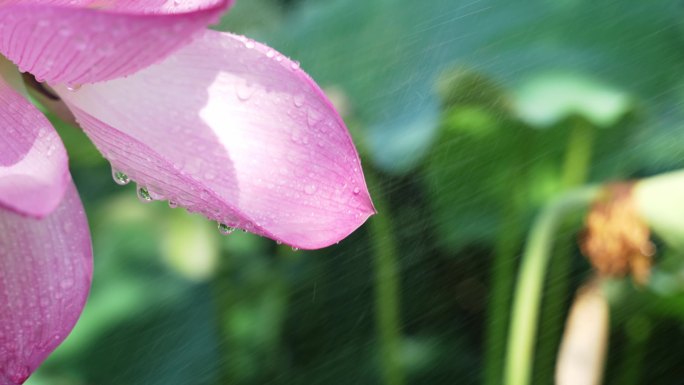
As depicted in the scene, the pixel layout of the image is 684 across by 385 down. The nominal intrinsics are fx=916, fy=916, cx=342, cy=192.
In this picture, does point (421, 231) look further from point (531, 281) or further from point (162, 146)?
point (162, 146)

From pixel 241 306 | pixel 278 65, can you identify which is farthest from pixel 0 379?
pixel 241 306

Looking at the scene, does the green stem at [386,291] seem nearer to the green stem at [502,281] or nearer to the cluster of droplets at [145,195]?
the green stem at [502,281]

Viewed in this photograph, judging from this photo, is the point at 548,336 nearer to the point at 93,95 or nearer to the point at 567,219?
the point at 567,219

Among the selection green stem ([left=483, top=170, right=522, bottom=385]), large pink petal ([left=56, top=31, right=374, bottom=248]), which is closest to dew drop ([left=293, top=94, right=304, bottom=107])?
large pink petal ([left=56, top=31, right=374, bottom=248])

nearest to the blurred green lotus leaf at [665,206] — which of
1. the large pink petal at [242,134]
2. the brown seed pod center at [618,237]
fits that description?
the brown seed pod center at [618,237]

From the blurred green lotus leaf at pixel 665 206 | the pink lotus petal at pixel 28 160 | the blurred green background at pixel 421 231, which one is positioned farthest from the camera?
the blurred green background at pixel 421 231
